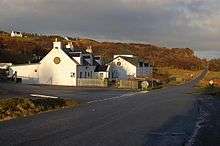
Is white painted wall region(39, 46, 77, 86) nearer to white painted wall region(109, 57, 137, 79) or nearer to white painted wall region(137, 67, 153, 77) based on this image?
white painted wall region(109, 57, 137, 79)

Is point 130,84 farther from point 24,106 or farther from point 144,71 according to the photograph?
point 24,106

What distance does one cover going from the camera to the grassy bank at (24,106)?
1166 inches

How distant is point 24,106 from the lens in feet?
108

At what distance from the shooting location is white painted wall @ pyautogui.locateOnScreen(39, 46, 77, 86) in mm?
92125

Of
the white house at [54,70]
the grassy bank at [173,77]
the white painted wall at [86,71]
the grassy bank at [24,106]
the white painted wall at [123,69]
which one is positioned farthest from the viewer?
the grassy bank at [173,77]

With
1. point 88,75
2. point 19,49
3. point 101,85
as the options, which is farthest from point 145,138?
point 19,49

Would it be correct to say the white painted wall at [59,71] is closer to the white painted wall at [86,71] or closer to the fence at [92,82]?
the fence at [92,82]

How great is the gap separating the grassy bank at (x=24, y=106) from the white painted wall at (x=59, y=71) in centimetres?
5226

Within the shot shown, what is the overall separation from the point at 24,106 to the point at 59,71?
5993 cm

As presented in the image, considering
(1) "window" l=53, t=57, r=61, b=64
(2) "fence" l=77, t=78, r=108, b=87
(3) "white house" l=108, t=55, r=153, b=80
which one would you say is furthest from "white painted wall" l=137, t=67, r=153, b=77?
(1) "window" l=53, t=57, r=61, b=64

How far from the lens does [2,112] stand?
29609mm

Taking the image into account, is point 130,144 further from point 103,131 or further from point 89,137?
point 103,131

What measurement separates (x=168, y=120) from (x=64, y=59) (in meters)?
65.3

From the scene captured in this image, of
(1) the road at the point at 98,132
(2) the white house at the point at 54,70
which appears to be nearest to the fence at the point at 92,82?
(2) the white house at the point at 54,70
